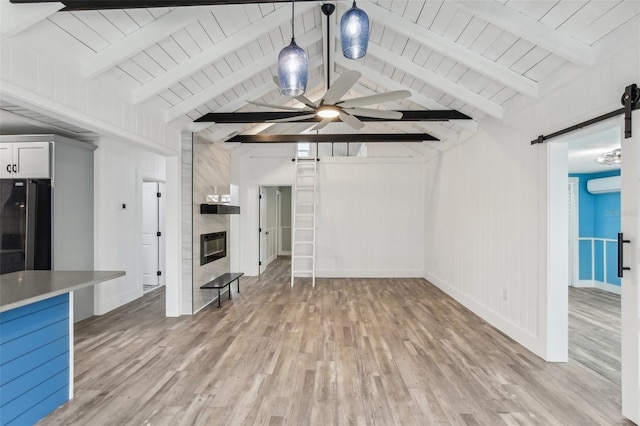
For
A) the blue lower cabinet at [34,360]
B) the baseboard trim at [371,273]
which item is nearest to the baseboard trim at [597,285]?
the baseboard trim at [371,273]

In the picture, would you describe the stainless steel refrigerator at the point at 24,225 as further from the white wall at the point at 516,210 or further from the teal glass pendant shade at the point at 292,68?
the white wall at the point at 516,210

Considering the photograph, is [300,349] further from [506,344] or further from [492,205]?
[492,205]

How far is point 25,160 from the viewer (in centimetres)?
372

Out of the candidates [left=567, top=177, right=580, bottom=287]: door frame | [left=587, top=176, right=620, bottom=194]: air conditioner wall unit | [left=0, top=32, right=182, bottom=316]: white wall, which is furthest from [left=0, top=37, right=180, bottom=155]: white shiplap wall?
[left=567, top=177, right=580, bottom=287]: door frame

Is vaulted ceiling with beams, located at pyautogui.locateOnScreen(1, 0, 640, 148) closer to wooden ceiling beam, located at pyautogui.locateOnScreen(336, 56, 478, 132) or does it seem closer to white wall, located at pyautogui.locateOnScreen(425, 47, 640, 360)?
wooden ceiling beam, located at pyautogui.locateOnScreen(336, 56, 478, 132)

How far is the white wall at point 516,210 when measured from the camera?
2699 mm

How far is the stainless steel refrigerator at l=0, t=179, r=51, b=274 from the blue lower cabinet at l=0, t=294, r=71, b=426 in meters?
1.87

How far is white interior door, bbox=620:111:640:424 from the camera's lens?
2152 millimetres

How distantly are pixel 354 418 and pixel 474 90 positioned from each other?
11.8 ft

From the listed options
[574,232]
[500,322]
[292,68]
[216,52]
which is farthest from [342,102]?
[574,232]

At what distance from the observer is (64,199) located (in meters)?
4.01

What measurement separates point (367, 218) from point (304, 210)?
1401mm

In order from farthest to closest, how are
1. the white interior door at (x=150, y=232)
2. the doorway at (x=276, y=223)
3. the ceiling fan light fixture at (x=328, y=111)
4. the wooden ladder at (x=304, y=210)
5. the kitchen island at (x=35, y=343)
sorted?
the doorway at (x=276, y=223) → the wooden ladder at (x=304, y=210) → the white interior door at (x=150, y=232) → the ceiling fan light fixture at (x=328, y=111) → the kitchen island at (x=35, y=343)

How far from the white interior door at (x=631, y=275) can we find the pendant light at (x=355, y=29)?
1.92 meters
